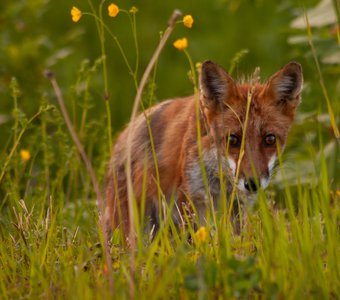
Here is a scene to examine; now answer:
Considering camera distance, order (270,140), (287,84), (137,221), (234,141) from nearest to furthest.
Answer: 1. (137,221)
2. (234,141)
3. (270,140)
4. (287,84)

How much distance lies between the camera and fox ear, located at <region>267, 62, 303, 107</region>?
5855mm

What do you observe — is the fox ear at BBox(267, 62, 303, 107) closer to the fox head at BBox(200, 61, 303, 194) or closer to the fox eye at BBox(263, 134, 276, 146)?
the fox head at BBox(200, 61, 303, 194)

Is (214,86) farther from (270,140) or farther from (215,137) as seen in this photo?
(270,140)

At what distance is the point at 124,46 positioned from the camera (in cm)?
1338

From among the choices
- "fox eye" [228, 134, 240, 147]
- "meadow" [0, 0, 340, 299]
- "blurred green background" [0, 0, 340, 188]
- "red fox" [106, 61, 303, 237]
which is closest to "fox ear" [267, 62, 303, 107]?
"red fox" [106, 61, 303, 237]

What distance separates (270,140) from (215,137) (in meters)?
0.38

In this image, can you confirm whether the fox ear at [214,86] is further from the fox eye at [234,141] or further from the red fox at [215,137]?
the fox eye at [234,141]

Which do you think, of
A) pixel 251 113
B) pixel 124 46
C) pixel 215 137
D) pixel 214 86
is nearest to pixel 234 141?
pixel 215 137

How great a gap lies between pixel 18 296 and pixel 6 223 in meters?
1.07

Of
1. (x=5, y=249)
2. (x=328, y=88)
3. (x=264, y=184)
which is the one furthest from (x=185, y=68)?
(x=5, y=249)

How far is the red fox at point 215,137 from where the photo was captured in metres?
5.70

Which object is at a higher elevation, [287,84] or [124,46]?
[124,46]

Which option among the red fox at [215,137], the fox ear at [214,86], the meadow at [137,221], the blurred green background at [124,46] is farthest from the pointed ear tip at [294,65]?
the blurred green background at [124,46]

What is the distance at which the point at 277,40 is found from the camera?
12414 mm
